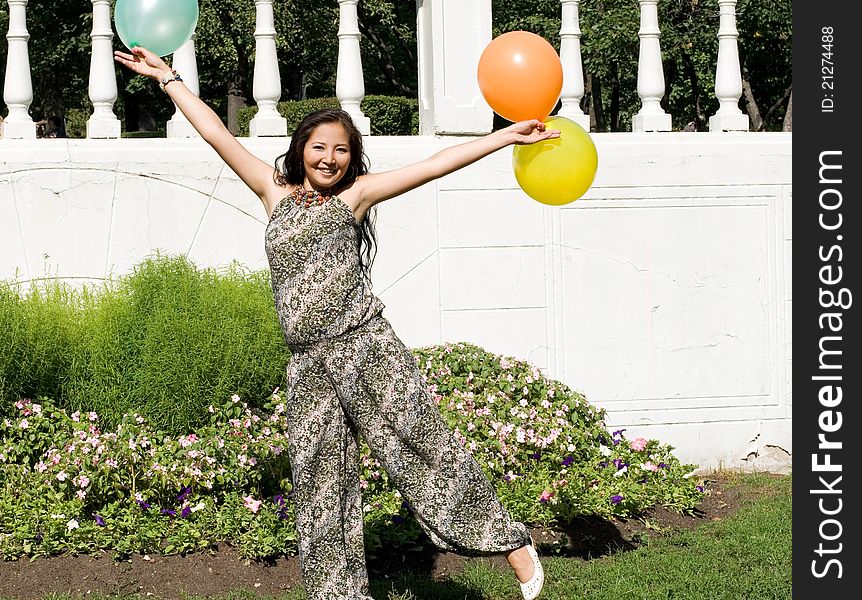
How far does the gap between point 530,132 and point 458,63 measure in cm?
249

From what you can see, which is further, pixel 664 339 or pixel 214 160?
pixel 664 339

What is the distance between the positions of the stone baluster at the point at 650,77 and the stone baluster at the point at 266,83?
2.13 meters

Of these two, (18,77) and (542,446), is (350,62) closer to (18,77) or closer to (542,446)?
(18,77)

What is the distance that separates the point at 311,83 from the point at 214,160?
17.6 meters

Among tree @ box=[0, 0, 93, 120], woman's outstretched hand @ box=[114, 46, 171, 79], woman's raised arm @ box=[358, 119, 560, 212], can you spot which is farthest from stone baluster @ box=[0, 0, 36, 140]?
tree @ box=[0, 0, 93, 120]

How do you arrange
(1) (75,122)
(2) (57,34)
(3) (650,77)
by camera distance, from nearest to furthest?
1. (3) (650,77)
2. (2) (57,34)
3. (1) (75,122)

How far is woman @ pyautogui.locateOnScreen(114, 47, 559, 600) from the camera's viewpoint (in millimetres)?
3770

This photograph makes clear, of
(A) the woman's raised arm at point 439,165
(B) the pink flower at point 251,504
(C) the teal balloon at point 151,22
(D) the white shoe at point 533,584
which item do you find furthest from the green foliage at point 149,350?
(D) the white shoe at point 533,584

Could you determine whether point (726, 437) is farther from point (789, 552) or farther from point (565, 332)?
point (789, 552)

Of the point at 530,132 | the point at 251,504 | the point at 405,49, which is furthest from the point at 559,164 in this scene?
the point at 405,49

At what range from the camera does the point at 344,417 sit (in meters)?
3.85

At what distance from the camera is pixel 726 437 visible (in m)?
6.74

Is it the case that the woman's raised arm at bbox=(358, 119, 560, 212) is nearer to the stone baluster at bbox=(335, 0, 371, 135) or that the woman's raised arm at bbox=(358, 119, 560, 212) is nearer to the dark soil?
the dark soil
